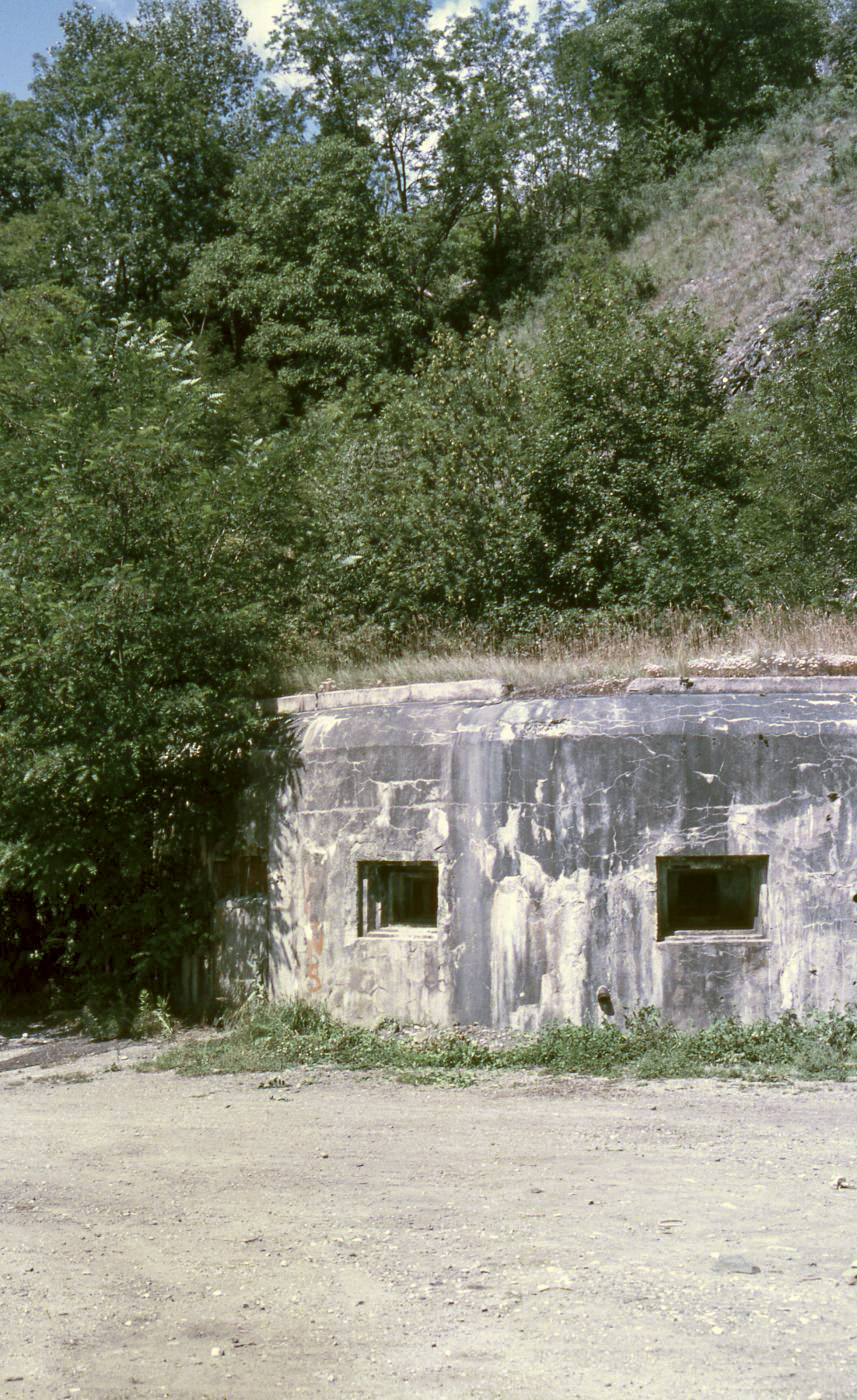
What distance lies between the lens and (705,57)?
36.1 meters

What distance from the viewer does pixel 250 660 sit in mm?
11430

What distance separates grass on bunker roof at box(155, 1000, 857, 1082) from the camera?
866 centimetres

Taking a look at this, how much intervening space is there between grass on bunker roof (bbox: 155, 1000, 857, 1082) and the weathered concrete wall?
0.15 meters

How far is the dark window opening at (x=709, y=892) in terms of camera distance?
30.9ft

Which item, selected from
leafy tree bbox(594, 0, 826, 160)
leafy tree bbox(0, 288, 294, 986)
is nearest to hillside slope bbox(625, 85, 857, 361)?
leafy tree bbox(594, 0, 826, 160)

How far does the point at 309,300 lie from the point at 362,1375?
28583mm

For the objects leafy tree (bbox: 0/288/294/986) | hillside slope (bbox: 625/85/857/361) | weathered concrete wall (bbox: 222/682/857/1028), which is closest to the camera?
weathered concrete wall (bbox: 222/682/857/1028)

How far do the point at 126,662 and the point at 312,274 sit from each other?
856 inches

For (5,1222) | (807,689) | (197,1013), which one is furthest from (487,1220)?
(197,1013)

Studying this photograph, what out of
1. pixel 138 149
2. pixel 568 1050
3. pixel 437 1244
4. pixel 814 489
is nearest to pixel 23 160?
pixel 138 149

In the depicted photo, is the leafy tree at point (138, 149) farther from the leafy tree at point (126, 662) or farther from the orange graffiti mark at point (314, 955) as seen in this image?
the orange graffiti mark at point (314, 955)

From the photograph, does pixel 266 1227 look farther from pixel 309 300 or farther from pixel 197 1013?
pixel 309 300

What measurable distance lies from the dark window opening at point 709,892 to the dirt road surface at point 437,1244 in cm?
144

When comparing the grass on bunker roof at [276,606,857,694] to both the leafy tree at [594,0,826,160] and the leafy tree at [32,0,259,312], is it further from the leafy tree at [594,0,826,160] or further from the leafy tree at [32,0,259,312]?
the leafy tree at [594,0,826,160]
